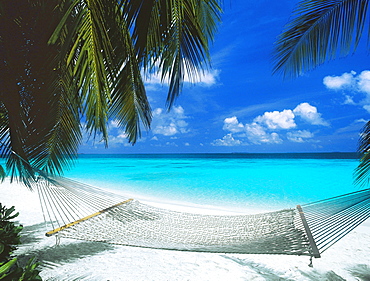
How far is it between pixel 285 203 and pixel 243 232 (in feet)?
14.8

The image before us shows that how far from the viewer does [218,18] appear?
2.21 meters

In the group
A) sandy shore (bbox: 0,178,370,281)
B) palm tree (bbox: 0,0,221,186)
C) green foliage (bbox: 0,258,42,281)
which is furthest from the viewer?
sandy shore (bbox: 0,178,370,281)

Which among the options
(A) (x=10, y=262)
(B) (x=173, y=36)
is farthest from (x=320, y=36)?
(A) (x=10, y=262)

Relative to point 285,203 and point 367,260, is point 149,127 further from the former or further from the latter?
point 285,203

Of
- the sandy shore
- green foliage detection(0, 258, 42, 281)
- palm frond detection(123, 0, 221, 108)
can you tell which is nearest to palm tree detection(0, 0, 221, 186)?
palm frond detection(123, 0, 221, 108)

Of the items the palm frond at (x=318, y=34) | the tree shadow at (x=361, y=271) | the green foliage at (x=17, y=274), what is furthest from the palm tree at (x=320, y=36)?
the green foliage at (x=17, y=274)

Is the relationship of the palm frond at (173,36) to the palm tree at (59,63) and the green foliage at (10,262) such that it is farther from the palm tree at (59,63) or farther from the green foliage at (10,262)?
the green foliage at (10,262)

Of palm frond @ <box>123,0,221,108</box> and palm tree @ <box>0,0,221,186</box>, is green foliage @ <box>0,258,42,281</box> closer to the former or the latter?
palm tree @ <box>0,0,221,186</box>

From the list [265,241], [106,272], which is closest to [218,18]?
[265,241]

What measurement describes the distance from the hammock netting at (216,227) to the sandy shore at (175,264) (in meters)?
0.23

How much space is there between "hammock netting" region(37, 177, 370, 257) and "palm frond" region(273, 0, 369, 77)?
2.93 feet

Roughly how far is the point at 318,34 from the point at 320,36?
2cm

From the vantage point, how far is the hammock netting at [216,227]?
1.48 m

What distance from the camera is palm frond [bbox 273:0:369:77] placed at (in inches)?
63.7
